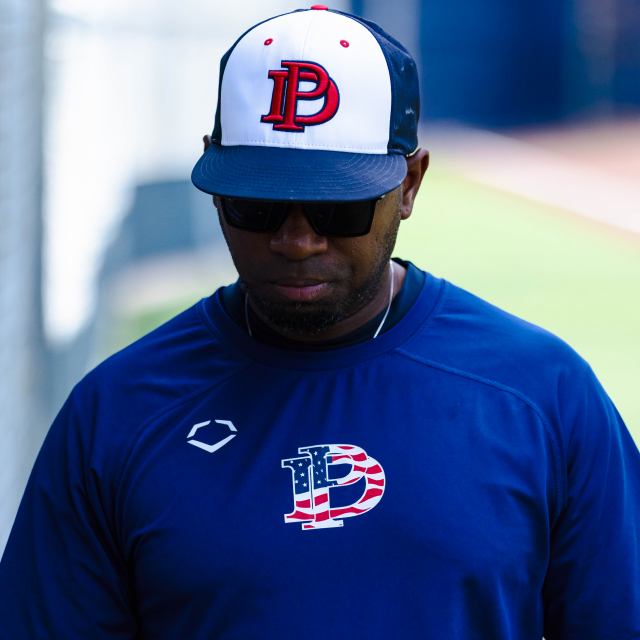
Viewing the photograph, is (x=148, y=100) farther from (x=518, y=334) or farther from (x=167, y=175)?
(x=518, y=334)

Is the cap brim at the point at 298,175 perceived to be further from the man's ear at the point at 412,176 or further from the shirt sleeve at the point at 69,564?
the shirt sleeve at the point at 69,564

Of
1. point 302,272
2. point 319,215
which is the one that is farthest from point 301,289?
point 319,215

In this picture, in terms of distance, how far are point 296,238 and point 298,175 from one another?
0.38 ft

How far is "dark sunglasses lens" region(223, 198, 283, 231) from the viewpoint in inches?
64.2

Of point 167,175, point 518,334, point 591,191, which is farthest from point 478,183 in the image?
point 518,334

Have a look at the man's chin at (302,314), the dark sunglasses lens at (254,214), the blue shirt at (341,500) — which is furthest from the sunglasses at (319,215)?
the blue shirt at (341,500)

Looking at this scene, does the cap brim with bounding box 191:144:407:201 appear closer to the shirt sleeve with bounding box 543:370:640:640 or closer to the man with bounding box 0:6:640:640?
the man with bounding box 0:6:640:640

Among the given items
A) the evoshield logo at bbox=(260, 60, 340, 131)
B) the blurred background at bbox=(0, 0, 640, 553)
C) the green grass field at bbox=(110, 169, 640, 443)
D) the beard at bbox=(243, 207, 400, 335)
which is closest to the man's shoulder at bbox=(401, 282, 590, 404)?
the beard at bbox=(243, 207, 400, 335)

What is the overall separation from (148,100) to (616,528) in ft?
19.3

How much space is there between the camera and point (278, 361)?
1730 millimetres

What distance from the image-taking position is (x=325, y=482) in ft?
5.21

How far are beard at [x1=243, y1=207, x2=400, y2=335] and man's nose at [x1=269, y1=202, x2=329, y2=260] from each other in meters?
0.10

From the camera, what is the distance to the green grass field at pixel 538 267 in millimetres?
7441

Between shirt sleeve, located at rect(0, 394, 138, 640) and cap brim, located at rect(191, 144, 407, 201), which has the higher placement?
cap brim, located at rect(191, 144, 407, 201)
